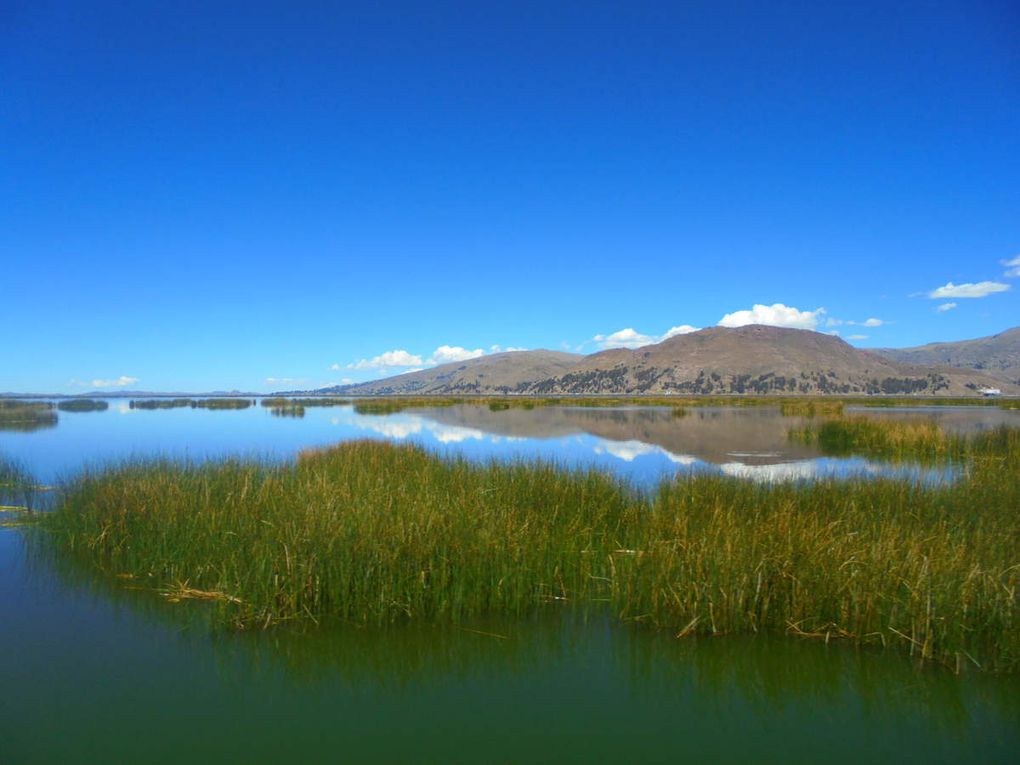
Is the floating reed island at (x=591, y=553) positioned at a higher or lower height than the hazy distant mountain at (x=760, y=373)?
lower

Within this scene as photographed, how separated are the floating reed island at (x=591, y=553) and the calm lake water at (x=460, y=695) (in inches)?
12.1

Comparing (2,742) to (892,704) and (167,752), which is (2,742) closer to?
(167,752)

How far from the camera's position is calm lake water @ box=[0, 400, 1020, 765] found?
4.72 m

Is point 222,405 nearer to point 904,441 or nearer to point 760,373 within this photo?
point 904,441

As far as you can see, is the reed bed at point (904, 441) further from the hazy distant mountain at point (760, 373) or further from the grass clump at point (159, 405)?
the hazy distant mountain at point (760, 373)

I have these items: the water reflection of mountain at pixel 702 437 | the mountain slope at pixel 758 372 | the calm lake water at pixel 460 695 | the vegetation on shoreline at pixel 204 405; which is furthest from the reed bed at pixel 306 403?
the mountain slope at pixel 758 372

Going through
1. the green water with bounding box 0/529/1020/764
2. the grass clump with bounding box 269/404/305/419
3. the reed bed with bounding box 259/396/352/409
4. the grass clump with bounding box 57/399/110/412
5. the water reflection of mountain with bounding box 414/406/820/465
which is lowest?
the green water with bounding box 0/529/1020/764

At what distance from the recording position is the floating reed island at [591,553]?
626 cm

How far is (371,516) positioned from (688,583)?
151 inches

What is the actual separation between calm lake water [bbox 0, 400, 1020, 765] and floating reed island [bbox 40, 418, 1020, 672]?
1.01 feet

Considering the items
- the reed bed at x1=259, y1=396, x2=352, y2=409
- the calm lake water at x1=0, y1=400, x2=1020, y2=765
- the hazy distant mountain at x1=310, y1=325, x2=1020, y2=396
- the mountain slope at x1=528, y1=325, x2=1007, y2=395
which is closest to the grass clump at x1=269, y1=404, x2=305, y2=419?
the reed bed at x1=259, y1=396, x2=352, y2=409

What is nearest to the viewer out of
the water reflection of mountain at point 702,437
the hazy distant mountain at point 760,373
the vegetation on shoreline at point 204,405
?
the water reflection of mountain at point 702,437

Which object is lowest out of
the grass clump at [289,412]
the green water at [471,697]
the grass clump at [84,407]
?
the green water at [471,697]

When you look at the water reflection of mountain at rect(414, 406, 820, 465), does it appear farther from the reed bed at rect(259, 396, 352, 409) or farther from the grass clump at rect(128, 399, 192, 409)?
the grass clump at rect(128, 399, 192, 409)
